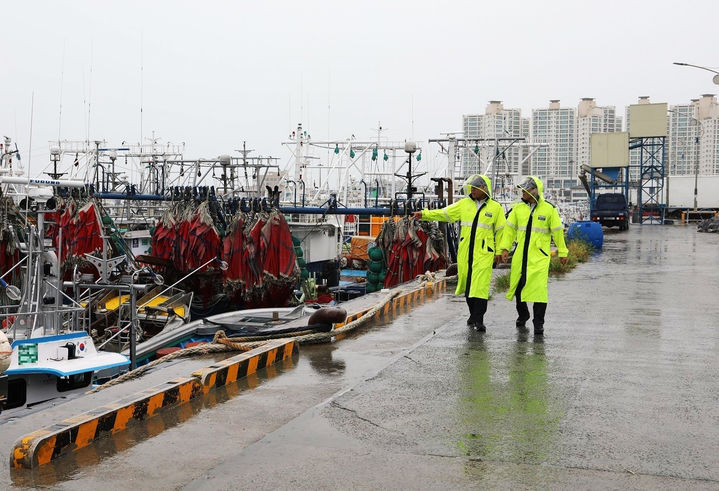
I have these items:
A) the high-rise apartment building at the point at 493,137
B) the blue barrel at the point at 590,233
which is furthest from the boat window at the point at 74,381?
the high-rise apartment building at the point at 493,137

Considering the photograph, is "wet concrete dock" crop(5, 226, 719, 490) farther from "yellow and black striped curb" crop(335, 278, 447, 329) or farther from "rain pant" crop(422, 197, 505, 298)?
"yellow and black striped curb" crop(335, 278, 447, 329)

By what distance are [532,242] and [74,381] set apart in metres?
5.30

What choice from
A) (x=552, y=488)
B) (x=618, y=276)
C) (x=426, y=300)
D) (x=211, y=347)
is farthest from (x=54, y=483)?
(x=618, y=276)

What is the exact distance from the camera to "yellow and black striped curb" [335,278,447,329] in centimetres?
950

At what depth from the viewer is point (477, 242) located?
8320mm

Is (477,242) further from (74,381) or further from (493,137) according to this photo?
(493,137)

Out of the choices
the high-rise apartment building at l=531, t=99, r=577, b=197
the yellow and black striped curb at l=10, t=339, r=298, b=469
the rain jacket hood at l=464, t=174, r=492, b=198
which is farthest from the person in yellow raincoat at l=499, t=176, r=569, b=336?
the high-rise apartment building at l=531, t=99, r=577, b=197

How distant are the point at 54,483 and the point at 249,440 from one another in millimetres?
1154

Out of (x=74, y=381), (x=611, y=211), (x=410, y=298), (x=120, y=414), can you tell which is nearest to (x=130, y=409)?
(x=120, y=414)

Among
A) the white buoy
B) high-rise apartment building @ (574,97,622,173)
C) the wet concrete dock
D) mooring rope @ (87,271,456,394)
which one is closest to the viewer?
the wet concrete dock

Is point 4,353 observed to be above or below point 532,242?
below

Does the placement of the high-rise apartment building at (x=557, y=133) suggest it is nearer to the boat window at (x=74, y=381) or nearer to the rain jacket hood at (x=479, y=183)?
the rain jacket hood at (x=479, y=183)

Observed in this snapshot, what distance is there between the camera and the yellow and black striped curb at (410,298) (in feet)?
31.2

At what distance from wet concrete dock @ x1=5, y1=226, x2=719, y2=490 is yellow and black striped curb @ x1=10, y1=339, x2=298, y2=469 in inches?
4.5
